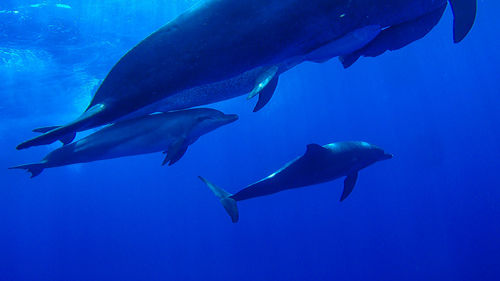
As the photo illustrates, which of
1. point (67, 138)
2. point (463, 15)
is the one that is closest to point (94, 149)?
point (67, 138)

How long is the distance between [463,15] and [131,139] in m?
3.15

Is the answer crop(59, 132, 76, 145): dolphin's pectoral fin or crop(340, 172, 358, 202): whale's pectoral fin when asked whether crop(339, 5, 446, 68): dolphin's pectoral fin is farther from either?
crop(340, 172, 358, 202): whale's pectoral fin

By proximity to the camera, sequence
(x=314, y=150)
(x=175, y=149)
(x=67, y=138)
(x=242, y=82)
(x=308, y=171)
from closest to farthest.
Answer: (x=242, y=82), (x=67, y=138), (x=175, y=149), (x=314, y=150), (x=308, y=171)

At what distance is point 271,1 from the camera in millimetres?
2271

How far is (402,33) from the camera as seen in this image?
108 inches

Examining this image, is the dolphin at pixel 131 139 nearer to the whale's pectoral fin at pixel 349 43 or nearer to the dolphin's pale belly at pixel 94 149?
the dolphin's pale belly at pixel 94 149

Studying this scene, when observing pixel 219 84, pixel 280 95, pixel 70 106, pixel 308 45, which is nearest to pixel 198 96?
pixel 219 84

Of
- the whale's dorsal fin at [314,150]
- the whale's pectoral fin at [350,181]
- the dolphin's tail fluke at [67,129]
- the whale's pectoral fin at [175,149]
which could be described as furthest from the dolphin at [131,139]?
the whale's pectoral fin at [350,181]

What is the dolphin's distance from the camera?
3.65 m

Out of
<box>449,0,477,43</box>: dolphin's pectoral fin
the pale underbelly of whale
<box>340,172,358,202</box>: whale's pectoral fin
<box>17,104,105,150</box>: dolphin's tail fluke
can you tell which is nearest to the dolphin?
the pale underbelly of whale

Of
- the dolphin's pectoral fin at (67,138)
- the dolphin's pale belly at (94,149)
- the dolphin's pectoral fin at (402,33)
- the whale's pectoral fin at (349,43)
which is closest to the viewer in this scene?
the whale's pectoral fin at (349,43)

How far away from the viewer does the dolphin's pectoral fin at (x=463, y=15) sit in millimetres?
2723

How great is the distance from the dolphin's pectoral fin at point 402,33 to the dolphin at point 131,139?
199 centimetres

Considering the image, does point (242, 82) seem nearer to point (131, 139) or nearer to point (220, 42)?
point (220, 42)
